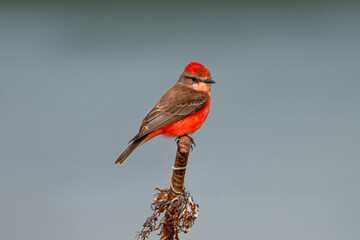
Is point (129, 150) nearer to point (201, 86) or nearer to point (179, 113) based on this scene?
point (179, 113)

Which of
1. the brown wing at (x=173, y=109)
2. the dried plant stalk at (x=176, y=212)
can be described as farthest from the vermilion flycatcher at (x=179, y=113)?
the dried plant stalk at (x=176, y=212)

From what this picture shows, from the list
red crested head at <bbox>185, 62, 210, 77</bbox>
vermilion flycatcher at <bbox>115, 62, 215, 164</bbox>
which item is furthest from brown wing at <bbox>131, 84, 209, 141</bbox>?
red crested head at <bbox>185, 62, 210, 77</bbox>

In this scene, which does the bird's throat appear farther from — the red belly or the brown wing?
the red belly

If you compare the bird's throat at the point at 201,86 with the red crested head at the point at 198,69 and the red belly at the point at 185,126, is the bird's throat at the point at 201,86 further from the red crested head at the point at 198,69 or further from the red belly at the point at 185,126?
the red belly at the point at 185,126

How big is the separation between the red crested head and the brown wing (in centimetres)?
11

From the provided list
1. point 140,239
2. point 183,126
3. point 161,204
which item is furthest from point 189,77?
point 140,239

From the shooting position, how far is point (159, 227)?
1.67m

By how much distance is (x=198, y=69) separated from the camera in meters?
2.11

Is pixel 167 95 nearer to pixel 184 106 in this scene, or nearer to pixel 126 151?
pixel 184 106

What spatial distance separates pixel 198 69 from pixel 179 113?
31cm

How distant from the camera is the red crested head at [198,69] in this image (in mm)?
2102

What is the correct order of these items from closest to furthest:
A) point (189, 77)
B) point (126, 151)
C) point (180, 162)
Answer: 1. point (180, 162)
2. point (126, 151)
3. point (189, 77)

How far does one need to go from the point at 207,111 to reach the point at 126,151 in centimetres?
52

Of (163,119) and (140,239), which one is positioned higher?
(163,119)
